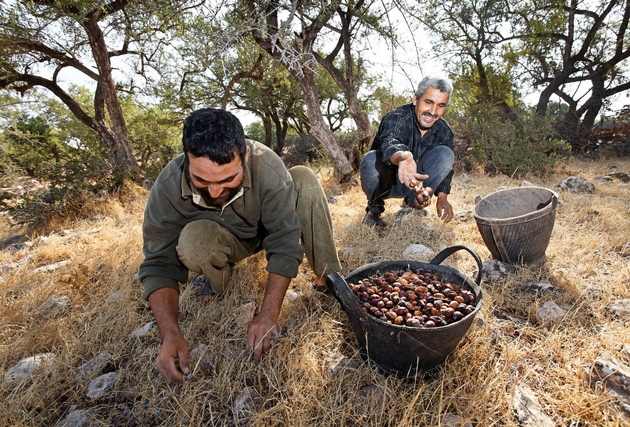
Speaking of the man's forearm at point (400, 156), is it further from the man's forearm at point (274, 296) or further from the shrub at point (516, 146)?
the shrub at point (516, 146)

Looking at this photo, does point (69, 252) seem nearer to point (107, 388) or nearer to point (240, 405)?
point (107, 388)

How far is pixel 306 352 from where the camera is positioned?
64.0 inches

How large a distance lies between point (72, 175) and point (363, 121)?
15.6 feet

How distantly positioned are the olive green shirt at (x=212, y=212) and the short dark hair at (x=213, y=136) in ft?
0.77

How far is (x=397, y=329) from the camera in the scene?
1310mm

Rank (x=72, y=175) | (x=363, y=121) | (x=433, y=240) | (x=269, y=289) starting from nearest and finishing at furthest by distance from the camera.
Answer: (x=269, y=289) → (x=433, y=240) → (x=72, y=175) → (x=363, y=121)

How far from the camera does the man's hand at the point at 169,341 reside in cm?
145

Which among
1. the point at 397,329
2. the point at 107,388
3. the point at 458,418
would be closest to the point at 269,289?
the point at 397,329

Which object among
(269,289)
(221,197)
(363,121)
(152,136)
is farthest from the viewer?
(152,136)

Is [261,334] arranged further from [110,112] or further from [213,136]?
[110,112]

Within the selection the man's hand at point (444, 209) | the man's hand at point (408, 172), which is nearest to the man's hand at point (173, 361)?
the man's hand at point (408, 172)

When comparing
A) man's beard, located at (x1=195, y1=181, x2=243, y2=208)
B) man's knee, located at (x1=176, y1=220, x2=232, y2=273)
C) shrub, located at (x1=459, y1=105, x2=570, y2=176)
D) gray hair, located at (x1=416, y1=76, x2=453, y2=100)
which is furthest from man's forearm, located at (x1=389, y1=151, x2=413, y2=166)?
shrub, located at (x1=459, y1=105, x2=570, y2=176)

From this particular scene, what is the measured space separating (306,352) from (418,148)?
2.55 meters

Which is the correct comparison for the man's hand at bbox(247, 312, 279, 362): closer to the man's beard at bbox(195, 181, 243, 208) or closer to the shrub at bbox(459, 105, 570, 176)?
the man's beard at bbox(195, 181, 243, 208)
